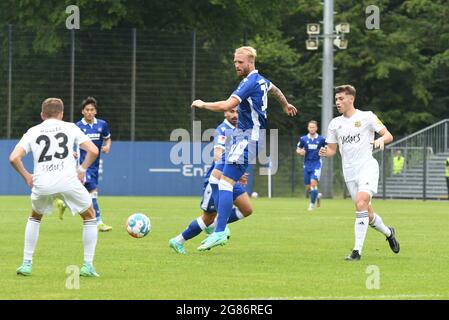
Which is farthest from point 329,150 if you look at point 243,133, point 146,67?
point 146,67

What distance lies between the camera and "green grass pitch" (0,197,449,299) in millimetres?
10367

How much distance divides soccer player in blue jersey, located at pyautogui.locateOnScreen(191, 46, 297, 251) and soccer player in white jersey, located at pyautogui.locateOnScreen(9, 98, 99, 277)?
9.18 feet

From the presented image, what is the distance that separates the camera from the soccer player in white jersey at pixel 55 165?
37.1 ft

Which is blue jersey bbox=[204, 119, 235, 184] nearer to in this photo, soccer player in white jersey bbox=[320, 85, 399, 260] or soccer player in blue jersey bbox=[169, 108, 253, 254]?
soccer player in blue jersey bbox=[169, 108, 253, 254]

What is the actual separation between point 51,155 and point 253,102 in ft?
11.2

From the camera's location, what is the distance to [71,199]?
1145 centimetres

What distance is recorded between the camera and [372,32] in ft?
175

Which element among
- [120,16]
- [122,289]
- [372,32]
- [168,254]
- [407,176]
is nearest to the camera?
[122,289]

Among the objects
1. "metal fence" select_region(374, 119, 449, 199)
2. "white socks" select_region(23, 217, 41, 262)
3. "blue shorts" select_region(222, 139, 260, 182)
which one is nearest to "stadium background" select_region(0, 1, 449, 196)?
"metal fence" select_region(374, 119, 449, 199)

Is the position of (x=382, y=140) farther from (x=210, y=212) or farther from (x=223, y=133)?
(x=223, y=133)

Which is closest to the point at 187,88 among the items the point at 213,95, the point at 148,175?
the point at 213,95
